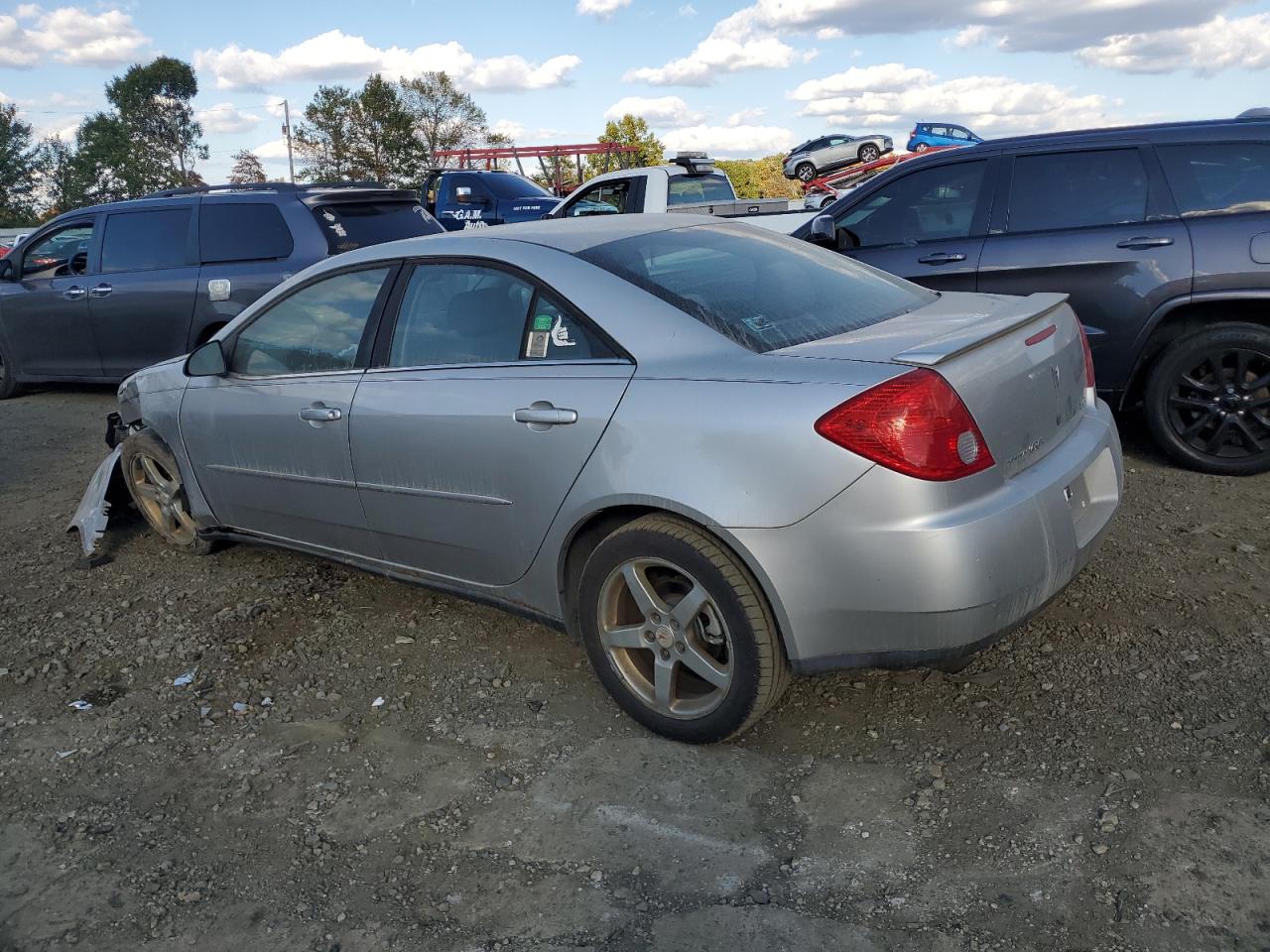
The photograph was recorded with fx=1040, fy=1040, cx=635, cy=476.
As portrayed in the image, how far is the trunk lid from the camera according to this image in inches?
110

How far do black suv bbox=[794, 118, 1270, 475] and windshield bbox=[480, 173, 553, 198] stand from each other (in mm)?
11976

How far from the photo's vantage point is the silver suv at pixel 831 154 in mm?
26406

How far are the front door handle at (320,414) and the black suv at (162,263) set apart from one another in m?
4.09

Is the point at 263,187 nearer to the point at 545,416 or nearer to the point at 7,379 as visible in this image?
the point at 7,379

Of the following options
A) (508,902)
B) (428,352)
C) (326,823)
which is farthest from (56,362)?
(508,902)

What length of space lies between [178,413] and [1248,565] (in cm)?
465

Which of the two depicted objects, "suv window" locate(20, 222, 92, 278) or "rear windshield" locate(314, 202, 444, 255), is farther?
"suv window" locate(20, 222, 92, 278)

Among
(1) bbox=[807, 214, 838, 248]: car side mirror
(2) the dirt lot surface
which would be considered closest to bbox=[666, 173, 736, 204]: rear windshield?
(1) bbox=[807, 214, 838, 248]: car side mirror

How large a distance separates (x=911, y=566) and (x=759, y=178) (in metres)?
32.1

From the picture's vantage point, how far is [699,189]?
13.4 m

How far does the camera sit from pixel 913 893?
98.1 inches

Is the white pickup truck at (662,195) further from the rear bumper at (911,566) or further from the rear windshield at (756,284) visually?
the rear bumper at (911,566)

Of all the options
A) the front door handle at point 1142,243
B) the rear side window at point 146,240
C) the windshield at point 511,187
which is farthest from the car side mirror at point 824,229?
the windshield at point 511,187

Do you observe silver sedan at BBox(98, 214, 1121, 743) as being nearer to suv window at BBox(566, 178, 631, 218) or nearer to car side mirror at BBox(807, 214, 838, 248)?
car side mirror at BBox(807, 214, 838, 248)
